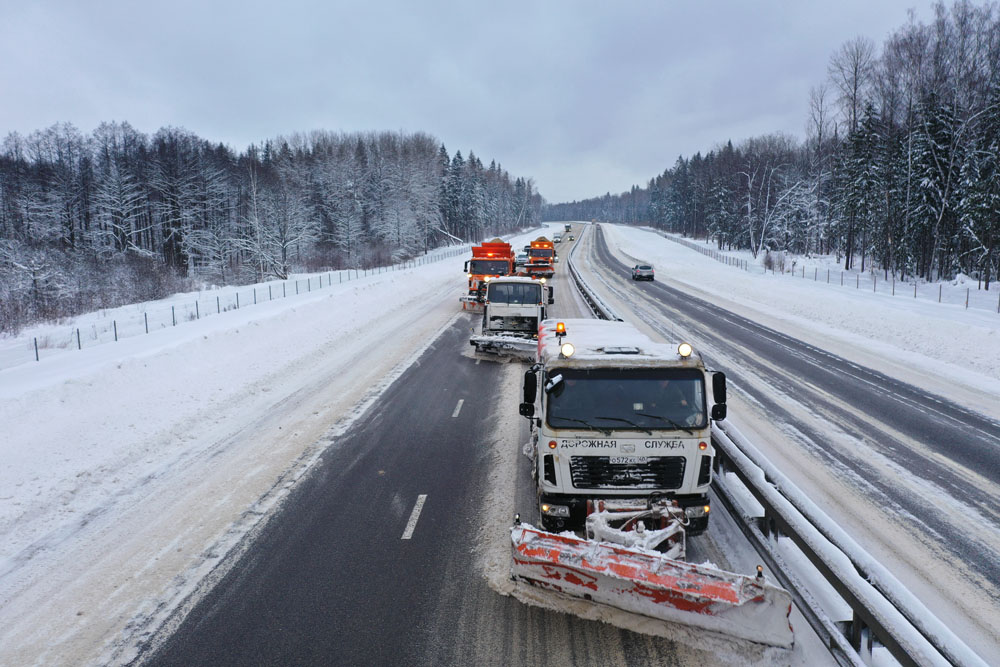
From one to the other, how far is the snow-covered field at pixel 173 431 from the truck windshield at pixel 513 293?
3.40m

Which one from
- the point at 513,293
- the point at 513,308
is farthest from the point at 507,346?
the point at 513,293

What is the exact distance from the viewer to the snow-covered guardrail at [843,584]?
13.9 ft

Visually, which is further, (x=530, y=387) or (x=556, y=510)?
(x=530, y=387)

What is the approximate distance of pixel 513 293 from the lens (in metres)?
A: 18.7

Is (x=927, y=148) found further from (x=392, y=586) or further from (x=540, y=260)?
(x=392, y=586)

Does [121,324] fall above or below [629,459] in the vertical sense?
below

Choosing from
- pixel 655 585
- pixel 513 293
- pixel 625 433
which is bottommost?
pixel 655 585

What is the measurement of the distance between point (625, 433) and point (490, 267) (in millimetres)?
25438

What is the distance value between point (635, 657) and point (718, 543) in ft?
7.81

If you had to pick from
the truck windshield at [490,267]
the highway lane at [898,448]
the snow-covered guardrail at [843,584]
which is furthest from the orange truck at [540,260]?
the snow-covered guardrail at [843,584]

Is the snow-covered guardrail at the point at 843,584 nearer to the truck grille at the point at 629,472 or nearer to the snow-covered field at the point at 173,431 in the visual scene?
the truck grille at the point at 629,472

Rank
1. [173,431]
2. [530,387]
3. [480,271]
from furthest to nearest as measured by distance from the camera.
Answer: [480,271] → [173,431] → [530,387]

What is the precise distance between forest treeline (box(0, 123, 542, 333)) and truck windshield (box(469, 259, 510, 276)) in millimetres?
23831

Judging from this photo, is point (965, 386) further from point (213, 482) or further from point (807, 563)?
point (213, 482)
